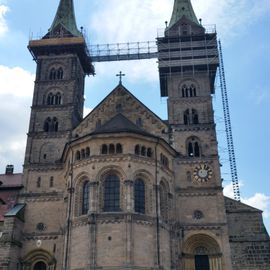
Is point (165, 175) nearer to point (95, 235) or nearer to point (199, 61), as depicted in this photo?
point (95, 235)

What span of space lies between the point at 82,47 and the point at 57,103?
26.6 ft

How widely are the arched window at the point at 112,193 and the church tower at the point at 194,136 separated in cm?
711

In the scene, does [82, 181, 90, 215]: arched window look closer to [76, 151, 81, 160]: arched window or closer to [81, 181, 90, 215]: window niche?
→ [81, 181, 90, 215]: window niche

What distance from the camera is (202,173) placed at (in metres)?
41.4

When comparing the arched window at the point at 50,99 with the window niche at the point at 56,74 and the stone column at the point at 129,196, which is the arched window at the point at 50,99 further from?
the stone column at the point at 129,196

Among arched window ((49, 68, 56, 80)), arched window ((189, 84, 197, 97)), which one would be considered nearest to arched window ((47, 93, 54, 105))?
arched window ((49, 68, 56, 80))

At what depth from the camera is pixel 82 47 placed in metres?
50.5

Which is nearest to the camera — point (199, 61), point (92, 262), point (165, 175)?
point (92, 262)

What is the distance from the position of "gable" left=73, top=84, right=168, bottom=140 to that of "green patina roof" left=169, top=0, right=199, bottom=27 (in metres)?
13.8

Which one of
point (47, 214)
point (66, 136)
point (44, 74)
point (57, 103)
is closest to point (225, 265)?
point (47, 214)

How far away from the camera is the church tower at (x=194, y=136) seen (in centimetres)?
3844

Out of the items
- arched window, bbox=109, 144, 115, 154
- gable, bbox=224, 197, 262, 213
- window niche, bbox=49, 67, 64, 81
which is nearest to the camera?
arched window, bbox=109, 144, 115, 154

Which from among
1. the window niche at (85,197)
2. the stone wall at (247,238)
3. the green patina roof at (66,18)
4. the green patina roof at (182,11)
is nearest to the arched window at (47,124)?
the window niche at (85,197)

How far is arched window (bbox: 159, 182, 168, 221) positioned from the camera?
Result: 37.2 metres
